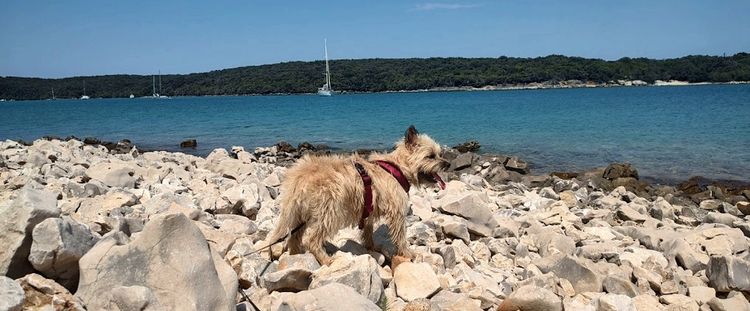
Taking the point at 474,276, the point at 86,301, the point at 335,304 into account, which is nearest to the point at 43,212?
the point at 86,301

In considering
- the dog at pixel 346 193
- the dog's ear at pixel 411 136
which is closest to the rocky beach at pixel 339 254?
the dog at pixel 346 193

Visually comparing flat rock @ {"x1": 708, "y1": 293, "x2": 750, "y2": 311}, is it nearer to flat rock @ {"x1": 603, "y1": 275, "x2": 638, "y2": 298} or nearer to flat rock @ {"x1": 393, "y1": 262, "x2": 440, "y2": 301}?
flat rock @ {"x1": 603, "y1": 275, "x2": 638, "y2": 298}

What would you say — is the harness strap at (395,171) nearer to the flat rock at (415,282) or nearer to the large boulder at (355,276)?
the flat rock at (415,282)

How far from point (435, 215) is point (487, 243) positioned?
1.02 m

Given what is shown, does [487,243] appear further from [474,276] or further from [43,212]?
[43,212]

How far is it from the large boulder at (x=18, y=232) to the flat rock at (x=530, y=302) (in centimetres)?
365

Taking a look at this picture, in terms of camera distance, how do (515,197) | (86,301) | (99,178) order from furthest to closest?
(515,197) → (99,178) → (86,301)

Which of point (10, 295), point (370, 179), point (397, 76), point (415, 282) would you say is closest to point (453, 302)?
point (415, 282)

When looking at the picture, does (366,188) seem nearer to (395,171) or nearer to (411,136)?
(395,171)

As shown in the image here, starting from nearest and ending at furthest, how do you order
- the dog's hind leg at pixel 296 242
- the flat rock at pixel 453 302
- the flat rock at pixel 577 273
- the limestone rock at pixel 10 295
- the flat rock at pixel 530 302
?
the limestone rock at pixel 10 295 → the flat rock at pixel 453 302 → the flat rock at pixel 530 302 → the dog's hind leg at pixel 296 242 → the flat rock at pixel 577 273

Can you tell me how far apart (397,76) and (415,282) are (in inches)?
5450

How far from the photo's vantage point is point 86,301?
3.31 m

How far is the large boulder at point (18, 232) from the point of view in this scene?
Answer: 11.1 feet

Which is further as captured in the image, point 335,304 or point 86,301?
point 335,304
